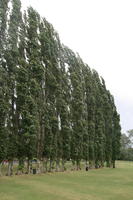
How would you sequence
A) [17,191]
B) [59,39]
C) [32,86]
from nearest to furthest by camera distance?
[17,191] → [32,86] → [59,39]

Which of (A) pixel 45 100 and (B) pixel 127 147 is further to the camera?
(B) pixel 127 147

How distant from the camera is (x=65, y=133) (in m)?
31.5

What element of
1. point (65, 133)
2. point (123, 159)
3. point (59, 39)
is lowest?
point (123, 159)

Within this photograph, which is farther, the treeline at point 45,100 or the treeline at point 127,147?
the treeline at point 127,147

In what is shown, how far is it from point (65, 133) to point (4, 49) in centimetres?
1351

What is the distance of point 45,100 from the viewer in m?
29.8

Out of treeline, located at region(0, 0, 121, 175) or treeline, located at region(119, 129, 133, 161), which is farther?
treeline, located at region(119, 129, 133, 161)

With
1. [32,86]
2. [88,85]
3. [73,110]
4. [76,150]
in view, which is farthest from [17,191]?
[88,85]

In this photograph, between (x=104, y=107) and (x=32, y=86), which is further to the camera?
(x=104, y=107)

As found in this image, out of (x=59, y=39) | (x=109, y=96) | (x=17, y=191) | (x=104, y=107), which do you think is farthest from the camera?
(x=109, y=96)

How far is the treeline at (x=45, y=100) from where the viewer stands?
23.2m

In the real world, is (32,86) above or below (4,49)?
below

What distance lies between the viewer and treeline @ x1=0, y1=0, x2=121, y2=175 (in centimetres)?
2322

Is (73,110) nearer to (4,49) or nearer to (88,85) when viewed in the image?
(88,85)
